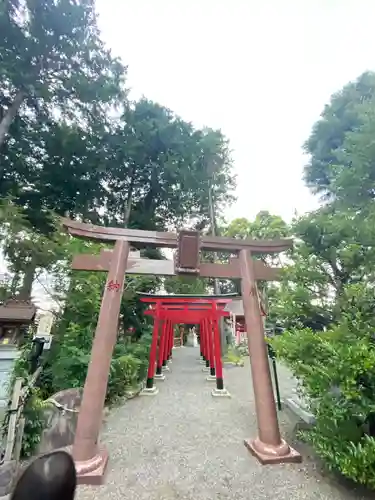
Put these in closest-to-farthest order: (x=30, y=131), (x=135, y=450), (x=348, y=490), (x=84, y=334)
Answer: (x=348, y=490) → (x=135, y=450) → (x=84, y=334) → (x=30, y=131)

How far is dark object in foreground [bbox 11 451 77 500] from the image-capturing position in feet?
2.33

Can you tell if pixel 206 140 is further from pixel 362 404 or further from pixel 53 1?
pixel 362 404

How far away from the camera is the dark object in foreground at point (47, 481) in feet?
2.33

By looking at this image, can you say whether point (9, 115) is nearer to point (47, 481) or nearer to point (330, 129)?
point (47, 481)

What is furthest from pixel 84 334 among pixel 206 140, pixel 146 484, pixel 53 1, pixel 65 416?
pixel 206 140

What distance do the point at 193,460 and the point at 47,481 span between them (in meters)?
3.68

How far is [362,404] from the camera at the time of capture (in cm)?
258

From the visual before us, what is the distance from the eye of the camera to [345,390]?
2.55 meters

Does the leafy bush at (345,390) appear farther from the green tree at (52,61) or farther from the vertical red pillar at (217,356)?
the green tree at (52,61)

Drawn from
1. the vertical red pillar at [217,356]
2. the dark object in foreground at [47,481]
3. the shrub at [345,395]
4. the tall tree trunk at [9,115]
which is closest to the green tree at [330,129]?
the vertical red pillar at [217,356]

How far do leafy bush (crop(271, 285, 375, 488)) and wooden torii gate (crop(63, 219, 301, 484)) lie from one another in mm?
600

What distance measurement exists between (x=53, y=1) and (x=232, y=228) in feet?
45.7

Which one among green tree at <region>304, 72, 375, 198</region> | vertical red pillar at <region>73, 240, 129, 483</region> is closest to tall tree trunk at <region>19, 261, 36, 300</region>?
vertical red pillar at <region>73, 240, 129, 483</region>

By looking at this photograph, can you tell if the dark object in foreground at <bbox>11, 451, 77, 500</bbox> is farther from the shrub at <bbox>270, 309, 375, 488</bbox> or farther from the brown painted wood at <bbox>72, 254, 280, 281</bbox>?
the brown painted wood at <bbox>72, 254, 280, 281</bbox>
